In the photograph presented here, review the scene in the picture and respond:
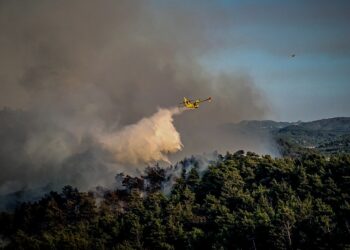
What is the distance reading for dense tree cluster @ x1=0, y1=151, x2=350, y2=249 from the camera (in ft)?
257

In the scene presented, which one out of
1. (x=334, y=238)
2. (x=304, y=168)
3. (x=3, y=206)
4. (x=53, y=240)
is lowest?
(x=334, y=238)

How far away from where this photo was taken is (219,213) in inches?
3745

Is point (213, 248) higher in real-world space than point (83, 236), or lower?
lower

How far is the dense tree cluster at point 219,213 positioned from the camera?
78450 millimetres

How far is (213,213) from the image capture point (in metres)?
96.6

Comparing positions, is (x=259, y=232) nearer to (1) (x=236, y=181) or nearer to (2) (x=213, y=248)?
(2) (x=213, y=248)

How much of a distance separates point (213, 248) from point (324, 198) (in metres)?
27.6

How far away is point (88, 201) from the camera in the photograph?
127938 millimetres

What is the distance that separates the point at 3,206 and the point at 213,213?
115 metres

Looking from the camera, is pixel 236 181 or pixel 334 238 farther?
pixel 236 181

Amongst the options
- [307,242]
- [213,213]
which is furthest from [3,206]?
[307,242]

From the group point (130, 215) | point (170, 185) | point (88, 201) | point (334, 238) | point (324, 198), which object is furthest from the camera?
point (170, 185)

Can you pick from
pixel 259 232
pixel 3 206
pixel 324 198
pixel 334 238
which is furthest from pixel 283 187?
pixel 3 206

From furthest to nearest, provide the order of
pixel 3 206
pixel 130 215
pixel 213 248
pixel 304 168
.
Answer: pixel 3 206 → pixel 304 168 → pixel 130 215 → pixel 213 248
